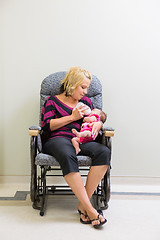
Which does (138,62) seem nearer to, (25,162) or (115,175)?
(115,175)

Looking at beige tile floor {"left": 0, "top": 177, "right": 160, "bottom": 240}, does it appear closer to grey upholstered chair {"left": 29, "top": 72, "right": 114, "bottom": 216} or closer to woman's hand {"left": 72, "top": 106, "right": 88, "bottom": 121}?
grey upholstered chair {"left": 29, "top": 72, "right": 114, "bottom": 216}

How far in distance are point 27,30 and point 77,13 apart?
20.3 inches

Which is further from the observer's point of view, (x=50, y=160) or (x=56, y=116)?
(x=56, y=116)

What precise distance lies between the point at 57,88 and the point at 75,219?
3.65 ft

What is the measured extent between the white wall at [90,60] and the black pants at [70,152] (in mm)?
769

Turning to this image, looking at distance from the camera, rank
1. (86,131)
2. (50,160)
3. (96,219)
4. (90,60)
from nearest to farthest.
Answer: (96,219) < (50,160) < (86,131) < (90,60)

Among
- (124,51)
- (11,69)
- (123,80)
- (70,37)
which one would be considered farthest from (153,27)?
(11,69)

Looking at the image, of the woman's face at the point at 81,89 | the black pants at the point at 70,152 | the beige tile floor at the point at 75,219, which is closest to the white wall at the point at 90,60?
the beige tile floor at the point at 75,219

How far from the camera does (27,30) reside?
2734 millimetres

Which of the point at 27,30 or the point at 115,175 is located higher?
the point at 27,30

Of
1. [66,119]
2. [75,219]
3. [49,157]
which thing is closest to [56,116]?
[66,119]

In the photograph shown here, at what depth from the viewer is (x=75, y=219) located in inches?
78.4

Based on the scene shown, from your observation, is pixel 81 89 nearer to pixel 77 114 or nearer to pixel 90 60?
pixel 77 114

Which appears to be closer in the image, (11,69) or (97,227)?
(97,227)
